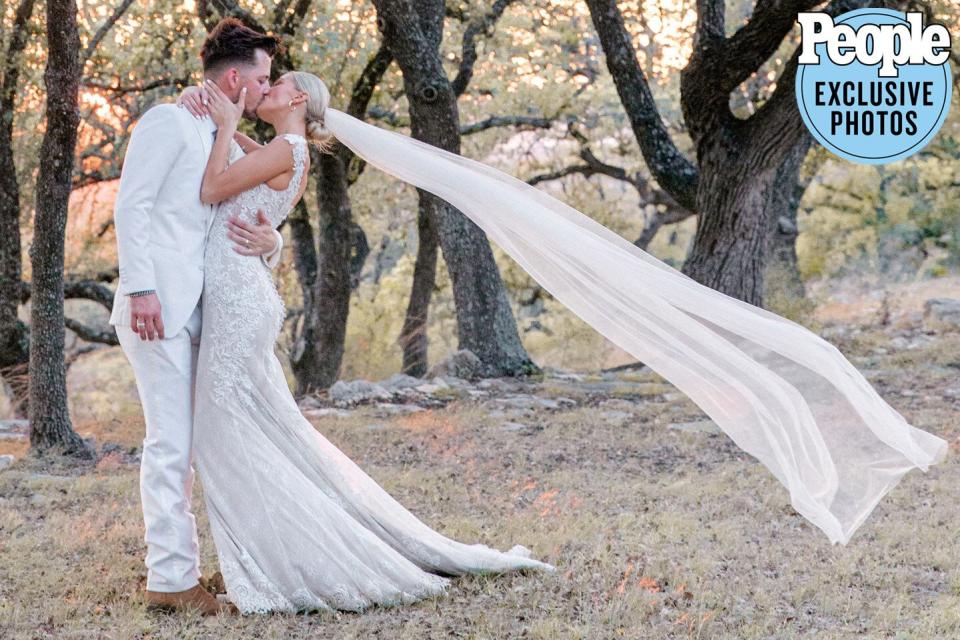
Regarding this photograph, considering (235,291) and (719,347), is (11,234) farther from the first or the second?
(719,347)

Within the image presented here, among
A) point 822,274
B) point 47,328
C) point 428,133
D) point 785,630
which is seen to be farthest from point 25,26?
point 822,274

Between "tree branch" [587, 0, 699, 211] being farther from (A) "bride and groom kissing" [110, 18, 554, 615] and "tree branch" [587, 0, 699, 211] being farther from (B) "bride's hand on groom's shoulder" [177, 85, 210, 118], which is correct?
(B) "bride's hand on groom's shoulder" [177, 85, 210, 118]

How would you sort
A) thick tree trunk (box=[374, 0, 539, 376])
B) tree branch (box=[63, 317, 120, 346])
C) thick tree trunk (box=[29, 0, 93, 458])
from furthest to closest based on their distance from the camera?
tree branch (box=[63, 317, 120, 346])
thick tree trunk (box=[374, 0, 539, 376])
thick tree trunk (box=[29, 0, 93, 458])

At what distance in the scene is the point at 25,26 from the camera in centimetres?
960

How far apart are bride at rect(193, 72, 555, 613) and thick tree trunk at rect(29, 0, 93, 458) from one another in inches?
153

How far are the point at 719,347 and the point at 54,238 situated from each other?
Answer: 5.67 meters

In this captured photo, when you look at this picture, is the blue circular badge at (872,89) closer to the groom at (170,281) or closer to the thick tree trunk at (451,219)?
the thick tree trunk at (451,219)

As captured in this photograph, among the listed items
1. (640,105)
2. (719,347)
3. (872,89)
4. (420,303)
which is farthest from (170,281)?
(872,89)

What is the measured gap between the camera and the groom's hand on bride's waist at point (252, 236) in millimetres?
4648

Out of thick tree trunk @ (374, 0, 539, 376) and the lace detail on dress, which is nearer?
the lace detail on dress

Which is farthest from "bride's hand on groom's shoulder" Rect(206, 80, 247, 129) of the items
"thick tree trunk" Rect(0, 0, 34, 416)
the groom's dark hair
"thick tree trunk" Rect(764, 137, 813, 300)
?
"thick tree trunk" Rect(764, 137, 813, 300)

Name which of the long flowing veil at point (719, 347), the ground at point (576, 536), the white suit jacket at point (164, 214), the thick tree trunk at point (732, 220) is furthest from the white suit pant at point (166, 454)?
the thick tree trunk at point (732, 220)

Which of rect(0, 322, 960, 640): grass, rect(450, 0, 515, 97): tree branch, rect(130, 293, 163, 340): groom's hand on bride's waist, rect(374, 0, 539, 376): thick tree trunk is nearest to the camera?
rect(130, 293, 163, 340): groom's hand on bride's waist

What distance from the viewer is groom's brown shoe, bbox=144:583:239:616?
4566mm
